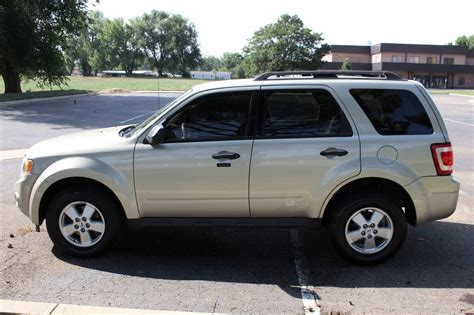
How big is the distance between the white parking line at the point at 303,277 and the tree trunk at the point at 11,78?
30910mm

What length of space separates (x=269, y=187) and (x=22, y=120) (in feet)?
51.5

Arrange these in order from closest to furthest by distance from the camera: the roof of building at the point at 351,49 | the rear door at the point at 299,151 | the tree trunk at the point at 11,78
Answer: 1. the rear door at the point at 299,151
2. the tree trunk at the point at 11,78
3. the roof of building at the point at 351,49

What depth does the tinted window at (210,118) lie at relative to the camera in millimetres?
4699

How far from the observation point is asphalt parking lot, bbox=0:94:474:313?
3.95m

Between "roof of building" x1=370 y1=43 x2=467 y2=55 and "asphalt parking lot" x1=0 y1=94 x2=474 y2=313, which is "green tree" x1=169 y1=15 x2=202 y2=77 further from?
"asphalt parking lot" x1=0 y1=94 x2=474 y2=313

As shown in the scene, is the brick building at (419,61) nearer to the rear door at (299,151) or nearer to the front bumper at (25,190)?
the rear door at (299,151)

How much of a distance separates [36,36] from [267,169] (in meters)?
28.7

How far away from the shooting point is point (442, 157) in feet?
15.1

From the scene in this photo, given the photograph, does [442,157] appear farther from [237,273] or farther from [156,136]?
[156,136]

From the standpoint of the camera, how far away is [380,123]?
4.68 m

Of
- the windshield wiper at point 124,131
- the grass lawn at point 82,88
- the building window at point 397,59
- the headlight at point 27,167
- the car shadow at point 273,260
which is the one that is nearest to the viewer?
the car shadow at point 273,260

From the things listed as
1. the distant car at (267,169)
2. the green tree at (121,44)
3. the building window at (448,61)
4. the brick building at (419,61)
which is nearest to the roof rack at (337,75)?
the distant car at (267,169)

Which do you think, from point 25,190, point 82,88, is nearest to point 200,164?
point 25,190

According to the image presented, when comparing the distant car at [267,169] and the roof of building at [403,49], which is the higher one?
the roof of building at [403,49]
